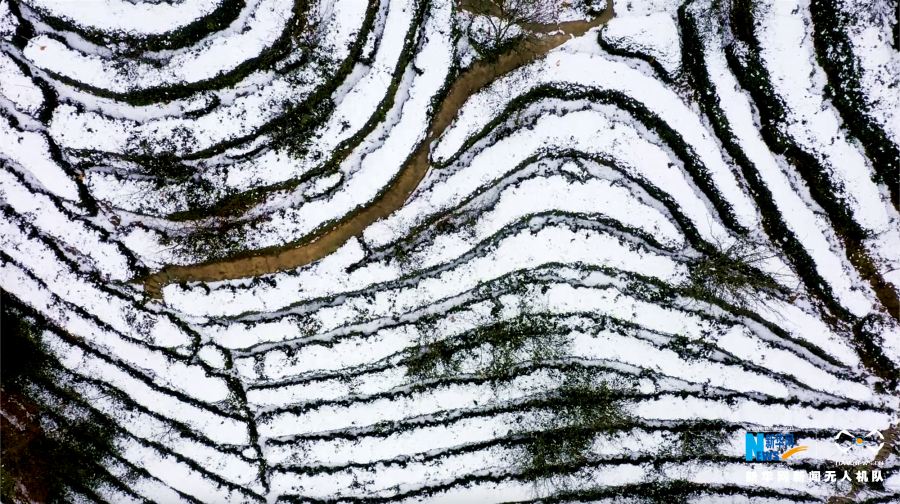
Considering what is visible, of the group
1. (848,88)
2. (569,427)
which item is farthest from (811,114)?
(569,427)

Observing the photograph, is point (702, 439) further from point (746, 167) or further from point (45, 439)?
point (45, 439)

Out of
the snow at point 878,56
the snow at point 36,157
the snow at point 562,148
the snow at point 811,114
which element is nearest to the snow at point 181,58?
the snow at point 36,157

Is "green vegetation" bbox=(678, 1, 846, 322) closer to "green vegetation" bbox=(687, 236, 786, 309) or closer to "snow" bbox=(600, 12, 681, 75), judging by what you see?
"snow" bbox=(600, 12, 681, 75)

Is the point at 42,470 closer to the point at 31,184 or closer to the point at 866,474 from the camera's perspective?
the point at 31,184

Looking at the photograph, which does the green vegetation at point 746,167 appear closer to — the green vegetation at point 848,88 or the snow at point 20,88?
the green vegetation at point 848,88

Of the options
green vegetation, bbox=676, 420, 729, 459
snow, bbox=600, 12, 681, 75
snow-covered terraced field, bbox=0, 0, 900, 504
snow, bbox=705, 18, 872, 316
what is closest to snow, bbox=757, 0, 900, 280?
snow-covered terraced field, bbox=0, 0, 900, 504
